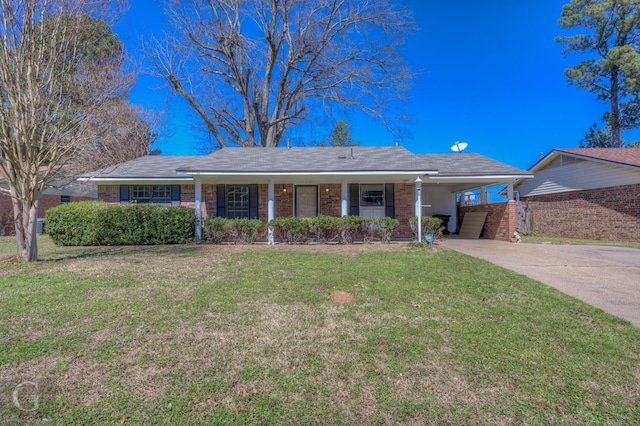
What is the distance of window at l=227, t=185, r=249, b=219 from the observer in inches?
482

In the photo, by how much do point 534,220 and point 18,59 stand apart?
19.7 meters

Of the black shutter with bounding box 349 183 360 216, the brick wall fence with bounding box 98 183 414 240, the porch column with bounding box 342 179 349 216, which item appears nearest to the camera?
the porch column with bounding box 342 179 349 216

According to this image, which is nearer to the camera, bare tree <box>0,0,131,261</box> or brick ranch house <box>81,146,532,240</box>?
bare tree <box>0,0,131,261</box>

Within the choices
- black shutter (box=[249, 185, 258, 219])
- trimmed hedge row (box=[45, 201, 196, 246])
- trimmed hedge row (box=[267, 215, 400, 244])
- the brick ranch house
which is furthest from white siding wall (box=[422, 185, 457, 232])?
trimmed hedge row (box=[45, 201, 196, 246])

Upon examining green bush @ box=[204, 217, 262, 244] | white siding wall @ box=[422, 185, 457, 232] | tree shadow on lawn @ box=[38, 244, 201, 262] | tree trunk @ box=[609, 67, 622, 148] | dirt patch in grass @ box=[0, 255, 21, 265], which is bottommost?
tree shadow on lawn @ box=[38, 244, 201, 262]

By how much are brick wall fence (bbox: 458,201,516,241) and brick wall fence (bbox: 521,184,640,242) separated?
417 centimetres

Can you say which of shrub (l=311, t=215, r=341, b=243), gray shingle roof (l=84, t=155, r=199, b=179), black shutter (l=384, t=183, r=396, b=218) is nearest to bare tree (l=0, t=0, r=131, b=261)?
gray shingle roof (l=84, t=155, r=199, b=179)

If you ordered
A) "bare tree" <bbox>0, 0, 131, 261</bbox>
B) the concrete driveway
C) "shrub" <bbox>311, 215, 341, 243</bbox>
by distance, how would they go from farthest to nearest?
"shrub" <bbox>311, 215, 341, 243</bbox> → "bare tree" <bbox>0, 0, 131, 261</bbox> → the concrete driveway

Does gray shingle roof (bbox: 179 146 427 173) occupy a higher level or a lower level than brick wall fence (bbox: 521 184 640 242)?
higher

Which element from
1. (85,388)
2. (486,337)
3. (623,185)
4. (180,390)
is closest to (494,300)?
(486,337)

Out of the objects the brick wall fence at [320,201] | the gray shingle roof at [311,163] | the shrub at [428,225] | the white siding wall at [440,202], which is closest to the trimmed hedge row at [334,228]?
the shrub at [428,225]

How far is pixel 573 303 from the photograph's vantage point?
14.7 feet

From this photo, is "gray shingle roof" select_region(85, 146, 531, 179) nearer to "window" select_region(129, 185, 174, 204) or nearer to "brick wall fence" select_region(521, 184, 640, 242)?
"window" select_region(129, 185, 174, 204)

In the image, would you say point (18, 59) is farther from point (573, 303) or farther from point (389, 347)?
point (573, 303)
